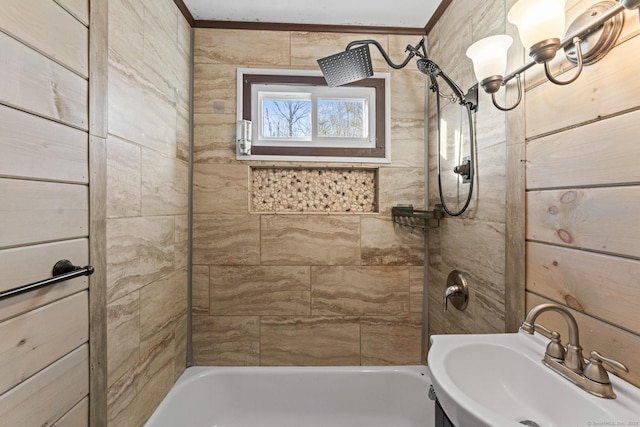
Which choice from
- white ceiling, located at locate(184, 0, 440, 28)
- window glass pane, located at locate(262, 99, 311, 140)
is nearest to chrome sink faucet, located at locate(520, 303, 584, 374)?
window glass pane, located at locate(262, 99, 311, 140)

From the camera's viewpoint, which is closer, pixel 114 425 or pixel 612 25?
pixel 612 25

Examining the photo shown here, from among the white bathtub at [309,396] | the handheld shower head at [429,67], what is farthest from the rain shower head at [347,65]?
the white bathtub at [309,396]

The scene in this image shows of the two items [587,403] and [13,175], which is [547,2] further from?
[13,175]

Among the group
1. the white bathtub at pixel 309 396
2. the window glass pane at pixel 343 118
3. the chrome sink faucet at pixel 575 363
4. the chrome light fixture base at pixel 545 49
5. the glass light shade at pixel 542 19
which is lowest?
the white bathtub at pixel 309 396

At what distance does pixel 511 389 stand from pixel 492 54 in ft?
3.60

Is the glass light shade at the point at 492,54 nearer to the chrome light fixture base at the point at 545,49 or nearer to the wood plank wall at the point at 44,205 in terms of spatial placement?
the chrome light fixture base at the point at 545,49

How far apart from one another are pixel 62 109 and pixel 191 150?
0.96 m

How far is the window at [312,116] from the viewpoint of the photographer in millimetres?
1829

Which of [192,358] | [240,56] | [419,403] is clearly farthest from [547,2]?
[192,358]

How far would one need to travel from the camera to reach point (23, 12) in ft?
2.34

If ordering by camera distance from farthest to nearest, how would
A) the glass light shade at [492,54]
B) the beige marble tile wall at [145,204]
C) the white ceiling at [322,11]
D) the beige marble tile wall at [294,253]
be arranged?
the beige marble tile wall at [294,253] < the white ceiling at [322,11] < the beige marble tile wall at [145,204] < the glass light shade at [492,54]

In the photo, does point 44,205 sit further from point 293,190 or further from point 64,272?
point 293,190

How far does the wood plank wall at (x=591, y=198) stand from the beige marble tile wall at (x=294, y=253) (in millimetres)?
883

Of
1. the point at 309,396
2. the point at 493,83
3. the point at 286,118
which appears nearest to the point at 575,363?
the point at 493,83
